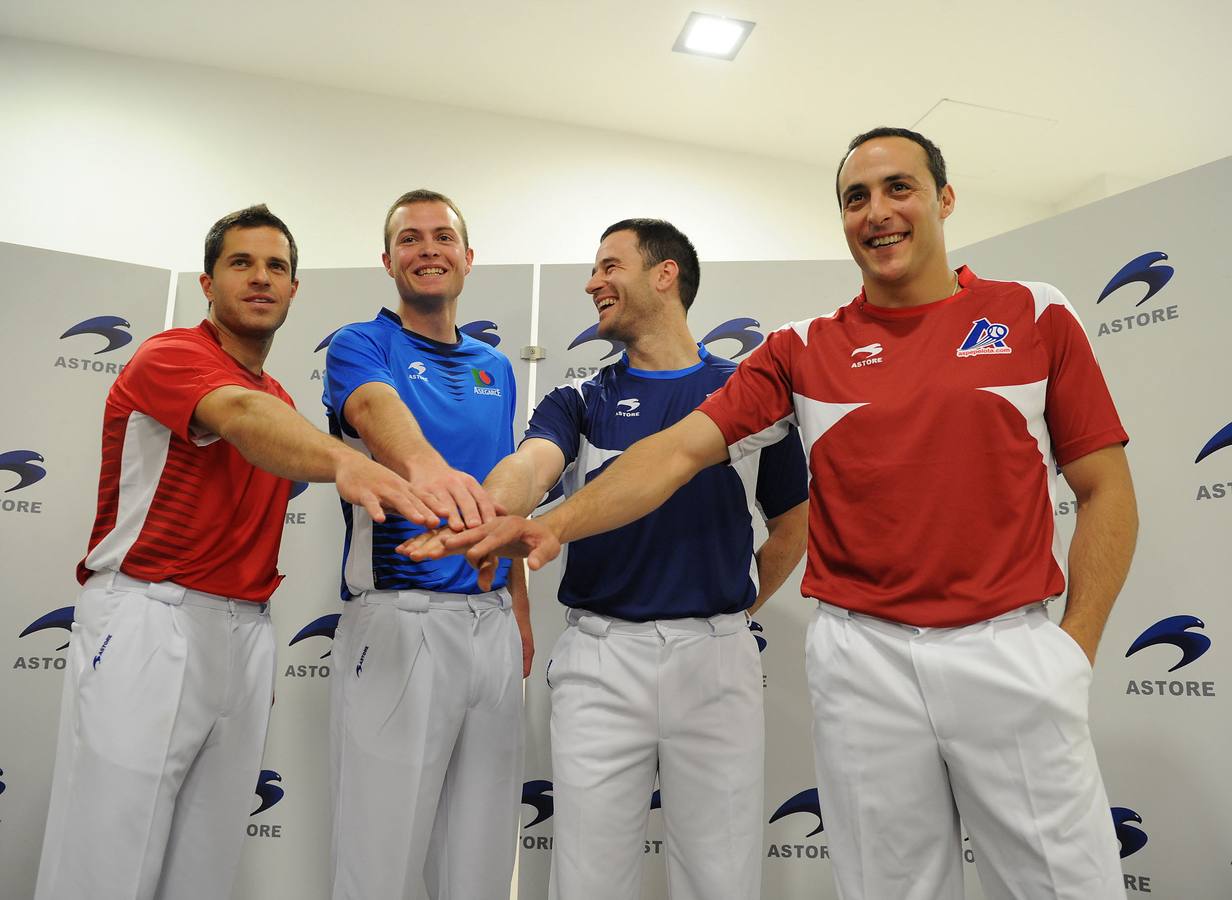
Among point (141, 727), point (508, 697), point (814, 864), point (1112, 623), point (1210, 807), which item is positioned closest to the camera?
point (141, 727)

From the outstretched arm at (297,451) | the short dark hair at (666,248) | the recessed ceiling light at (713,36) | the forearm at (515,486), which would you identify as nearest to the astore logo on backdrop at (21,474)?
the outstretched arm at (297,451)

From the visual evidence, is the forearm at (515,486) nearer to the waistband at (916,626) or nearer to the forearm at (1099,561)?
the waistband at (916,626)

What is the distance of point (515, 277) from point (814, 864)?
2341 mm

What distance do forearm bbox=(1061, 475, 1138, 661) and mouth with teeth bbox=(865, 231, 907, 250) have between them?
61cm

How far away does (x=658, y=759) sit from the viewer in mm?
2094

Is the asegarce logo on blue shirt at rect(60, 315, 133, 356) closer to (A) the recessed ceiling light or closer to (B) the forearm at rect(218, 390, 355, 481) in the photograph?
(B) the forearm at rect(218, 390, 355, 481)

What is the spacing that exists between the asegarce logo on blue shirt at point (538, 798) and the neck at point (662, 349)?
1533mm

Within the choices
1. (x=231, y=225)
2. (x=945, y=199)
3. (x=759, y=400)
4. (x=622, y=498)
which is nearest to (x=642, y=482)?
(x=622, y=498)

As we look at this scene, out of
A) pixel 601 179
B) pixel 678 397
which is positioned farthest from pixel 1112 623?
pixel 601 179

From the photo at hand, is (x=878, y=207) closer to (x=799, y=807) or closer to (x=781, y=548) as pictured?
(x=781, y=548)

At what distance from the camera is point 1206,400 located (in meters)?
2.64

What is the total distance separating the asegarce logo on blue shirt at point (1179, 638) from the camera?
102 inches

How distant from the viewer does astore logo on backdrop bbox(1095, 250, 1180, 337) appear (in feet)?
8.98

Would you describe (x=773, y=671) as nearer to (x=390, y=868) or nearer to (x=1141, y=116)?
(x=390, y=868)
